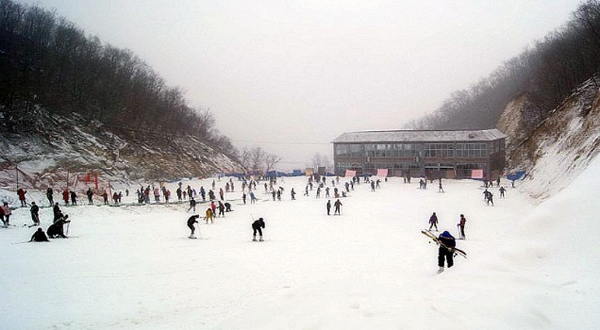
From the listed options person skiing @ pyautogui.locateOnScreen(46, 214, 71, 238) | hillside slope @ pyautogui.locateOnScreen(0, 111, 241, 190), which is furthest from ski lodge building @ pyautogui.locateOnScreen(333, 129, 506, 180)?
person skiing @ pyautogui.locateOnScreen(46, 214, 71, 238)

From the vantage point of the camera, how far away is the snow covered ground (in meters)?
6.86

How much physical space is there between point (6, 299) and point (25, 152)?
153 feet

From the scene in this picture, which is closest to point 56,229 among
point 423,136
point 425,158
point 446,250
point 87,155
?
point 446,250

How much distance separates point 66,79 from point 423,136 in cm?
6413

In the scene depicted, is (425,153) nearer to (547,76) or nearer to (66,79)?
(547,76)

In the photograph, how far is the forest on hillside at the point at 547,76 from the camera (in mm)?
48438

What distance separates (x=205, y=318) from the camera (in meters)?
9.13

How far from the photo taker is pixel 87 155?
176 feet

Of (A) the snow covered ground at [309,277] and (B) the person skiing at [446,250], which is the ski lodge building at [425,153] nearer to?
(A) the snow covered ground at [309,277]

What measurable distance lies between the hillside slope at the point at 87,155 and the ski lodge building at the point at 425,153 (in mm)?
27755

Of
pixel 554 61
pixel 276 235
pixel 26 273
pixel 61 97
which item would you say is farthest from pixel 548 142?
pixel 61 97

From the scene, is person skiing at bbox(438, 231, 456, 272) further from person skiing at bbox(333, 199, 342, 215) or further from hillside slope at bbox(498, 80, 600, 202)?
hillside slope at bbox(498, 80, 600, 202)

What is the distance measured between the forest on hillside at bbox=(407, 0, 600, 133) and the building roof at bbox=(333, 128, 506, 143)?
32.1 ft

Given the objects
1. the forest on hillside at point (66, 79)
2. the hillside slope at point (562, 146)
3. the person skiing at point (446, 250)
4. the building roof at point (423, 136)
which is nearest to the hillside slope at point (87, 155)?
the forest on hillside at point (66, 79)
